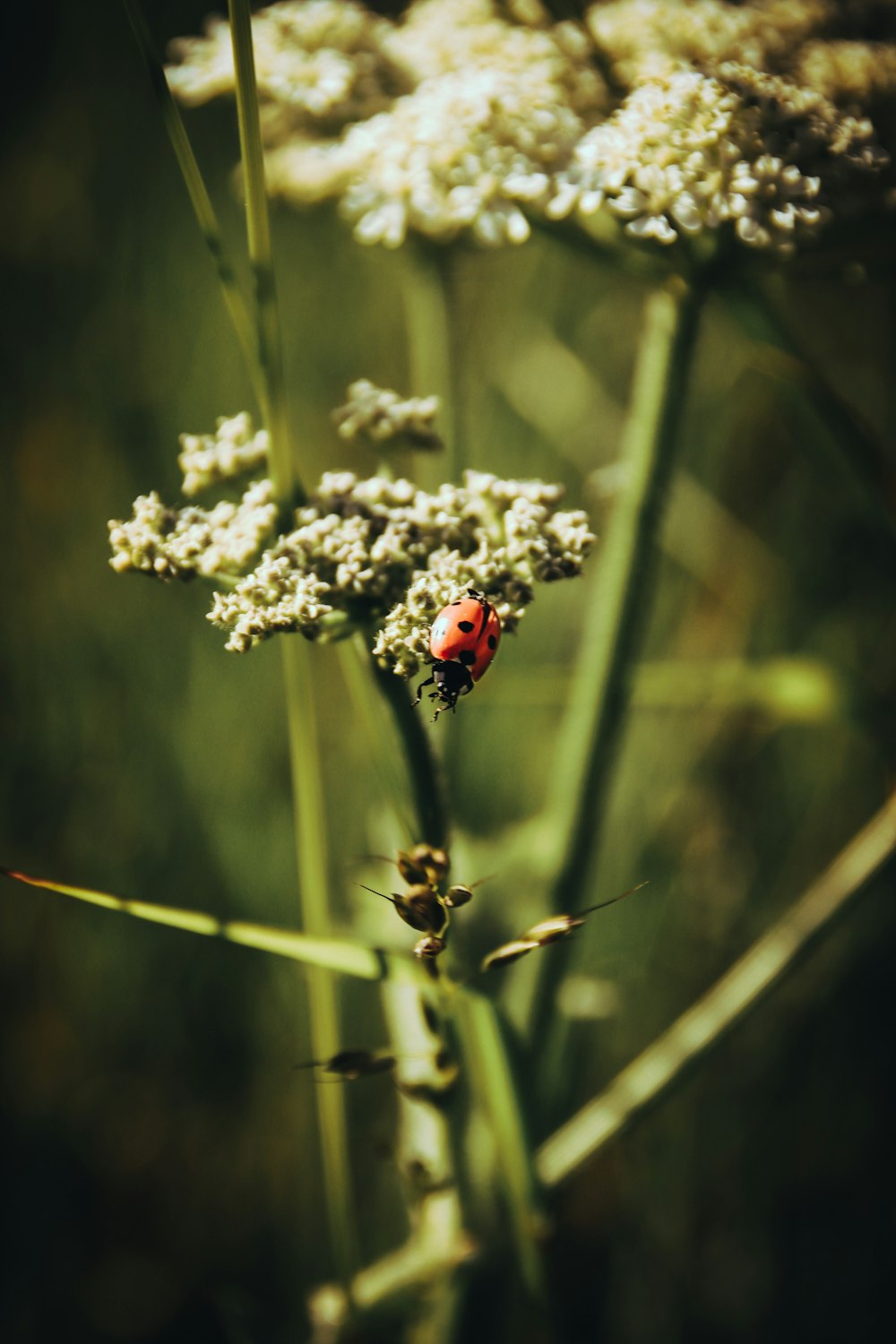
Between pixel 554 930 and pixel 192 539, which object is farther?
pixel 192 539

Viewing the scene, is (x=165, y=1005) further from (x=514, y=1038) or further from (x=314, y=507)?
(x=314, y=507)

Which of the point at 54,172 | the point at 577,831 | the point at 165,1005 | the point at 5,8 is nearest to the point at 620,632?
the point at 577,831

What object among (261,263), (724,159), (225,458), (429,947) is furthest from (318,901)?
(724,159)

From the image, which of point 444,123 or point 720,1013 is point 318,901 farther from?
point 444,123

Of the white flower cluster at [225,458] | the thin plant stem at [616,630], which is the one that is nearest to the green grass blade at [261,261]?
the white flower cluster at [225,458]

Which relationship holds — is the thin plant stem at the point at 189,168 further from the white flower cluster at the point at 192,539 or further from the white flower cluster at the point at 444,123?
the white flower cluster at the point at 444,123

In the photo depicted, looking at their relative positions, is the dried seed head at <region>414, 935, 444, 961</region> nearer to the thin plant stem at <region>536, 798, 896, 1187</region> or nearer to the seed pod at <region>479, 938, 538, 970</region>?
the seed pod at <region>479, 938, 538, 970</region>
